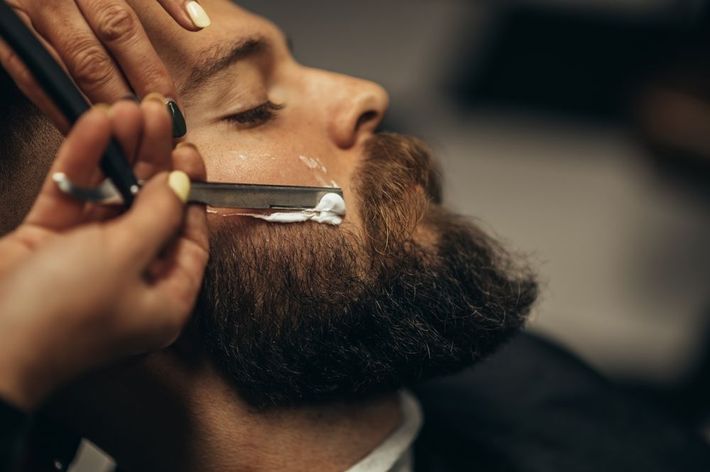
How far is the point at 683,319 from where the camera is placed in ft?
9.78

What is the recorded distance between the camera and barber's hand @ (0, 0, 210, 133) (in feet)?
3.16

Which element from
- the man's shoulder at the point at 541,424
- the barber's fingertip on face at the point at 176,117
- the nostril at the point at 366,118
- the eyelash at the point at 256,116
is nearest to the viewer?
the barber's fingertip on face at the point at 176,117

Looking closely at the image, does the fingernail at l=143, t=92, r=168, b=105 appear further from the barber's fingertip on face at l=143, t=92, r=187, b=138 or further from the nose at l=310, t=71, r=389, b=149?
the nose at l=310, t=71, r=389, b=149

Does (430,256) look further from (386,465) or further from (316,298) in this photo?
(386,465)

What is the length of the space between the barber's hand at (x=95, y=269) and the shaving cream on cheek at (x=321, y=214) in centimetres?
20

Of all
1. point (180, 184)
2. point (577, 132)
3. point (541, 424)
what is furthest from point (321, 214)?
point (577, 132)

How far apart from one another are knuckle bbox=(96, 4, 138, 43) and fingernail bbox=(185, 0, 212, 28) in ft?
0.32

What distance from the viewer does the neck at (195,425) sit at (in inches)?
42.8

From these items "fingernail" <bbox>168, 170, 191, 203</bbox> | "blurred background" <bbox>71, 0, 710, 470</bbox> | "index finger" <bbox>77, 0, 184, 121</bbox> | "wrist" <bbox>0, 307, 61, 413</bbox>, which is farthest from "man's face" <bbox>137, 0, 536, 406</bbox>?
"blurred background" <bbox>71, 0, 710, 470</bbox>

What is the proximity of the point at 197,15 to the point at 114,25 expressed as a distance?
0.41 ft

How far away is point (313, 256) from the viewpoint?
1097 millimetres

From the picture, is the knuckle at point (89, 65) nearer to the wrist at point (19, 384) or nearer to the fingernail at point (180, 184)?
the fingernail at point (180, 184)

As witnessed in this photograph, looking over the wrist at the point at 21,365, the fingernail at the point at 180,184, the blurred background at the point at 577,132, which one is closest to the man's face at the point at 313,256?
the fingernail at the point at 180,184

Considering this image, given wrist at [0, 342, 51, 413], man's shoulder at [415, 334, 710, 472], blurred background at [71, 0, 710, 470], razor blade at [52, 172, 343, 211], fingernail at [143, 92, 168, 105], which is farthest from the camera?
blurred background at [71, 0, 710, 470]
